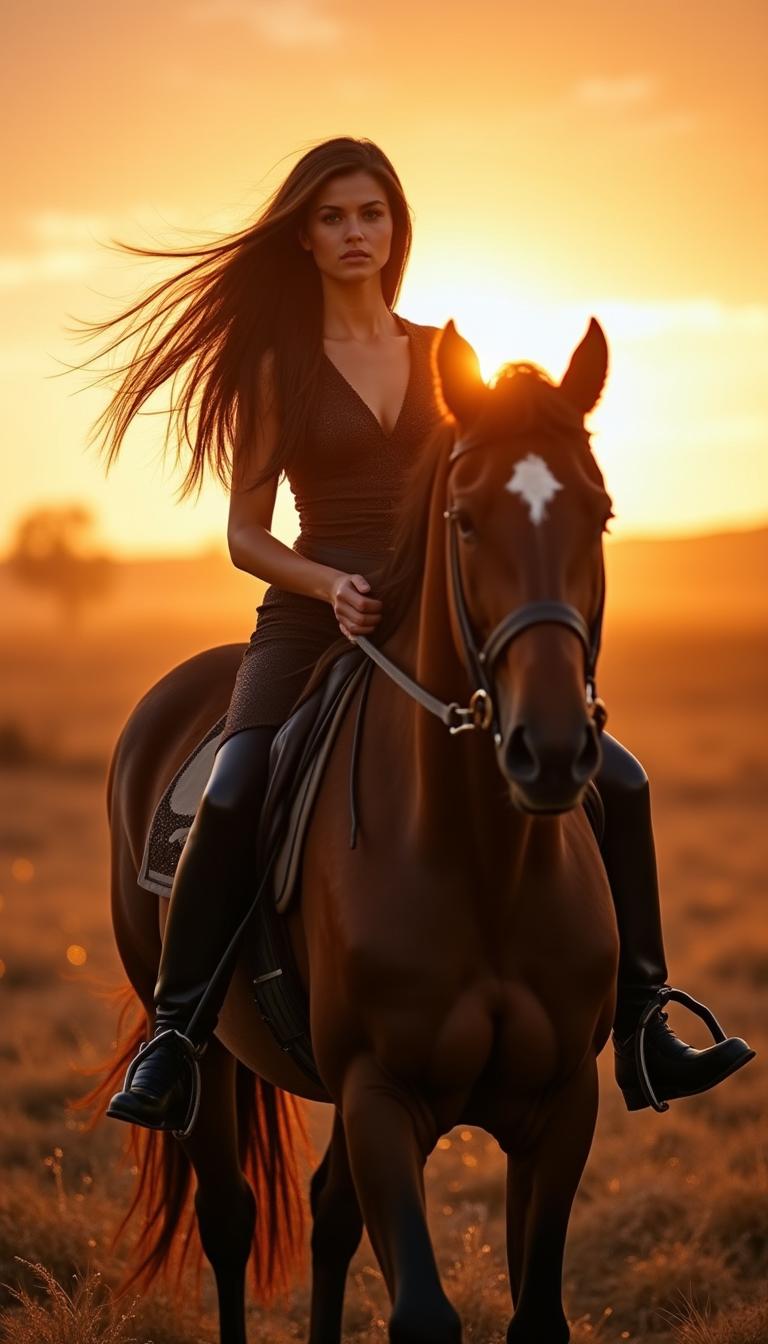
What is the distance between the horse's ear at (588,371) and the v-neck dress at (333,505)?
3.55 ft

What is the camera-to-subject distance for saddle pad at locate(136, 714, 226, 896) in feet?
18.1

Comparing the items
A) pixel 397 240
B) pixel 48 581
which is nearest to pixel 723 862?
pixel 397 240

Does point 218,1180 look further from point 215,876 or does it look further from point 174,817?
point 215,876

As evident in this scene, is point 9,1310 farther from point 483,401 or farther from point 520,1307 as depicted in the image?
point 483,401

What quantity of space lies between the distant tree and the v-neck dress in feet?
314

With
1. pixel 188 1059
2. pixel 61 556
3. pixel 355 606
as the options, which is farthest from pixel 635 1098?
pixel 61 556

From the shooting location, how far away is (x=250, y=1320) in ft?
21.5

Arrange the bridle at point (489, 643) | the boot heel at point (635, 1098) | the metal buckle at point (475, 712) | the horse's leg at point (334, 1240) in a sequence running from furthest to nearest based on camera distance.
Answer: the horse's leg at point (334, 1240) < the boot heel at point (635, 1098) < the metal buckle at point (475, 712) < the bridle at point (489, 643)

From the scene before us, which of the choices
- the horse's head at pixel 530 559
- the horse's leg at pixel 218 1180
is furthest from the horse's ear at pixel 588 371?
the horse's leg at pixel 218 1180

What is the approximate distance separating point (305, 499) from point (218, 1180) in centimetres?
261

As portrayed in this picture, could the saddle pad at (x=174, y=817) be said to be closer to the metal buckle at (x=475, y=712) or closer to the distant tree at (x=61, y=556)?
the metal buckle at (x=475, y=712)

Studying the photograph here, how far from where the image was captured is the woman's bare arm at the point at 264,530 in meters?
4.57

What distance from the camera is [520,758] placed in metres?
3.25

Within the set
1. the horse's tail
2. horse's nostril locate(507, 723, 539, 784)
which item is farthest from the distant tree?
horse's nostril locate(507, 723, 539, 784)
